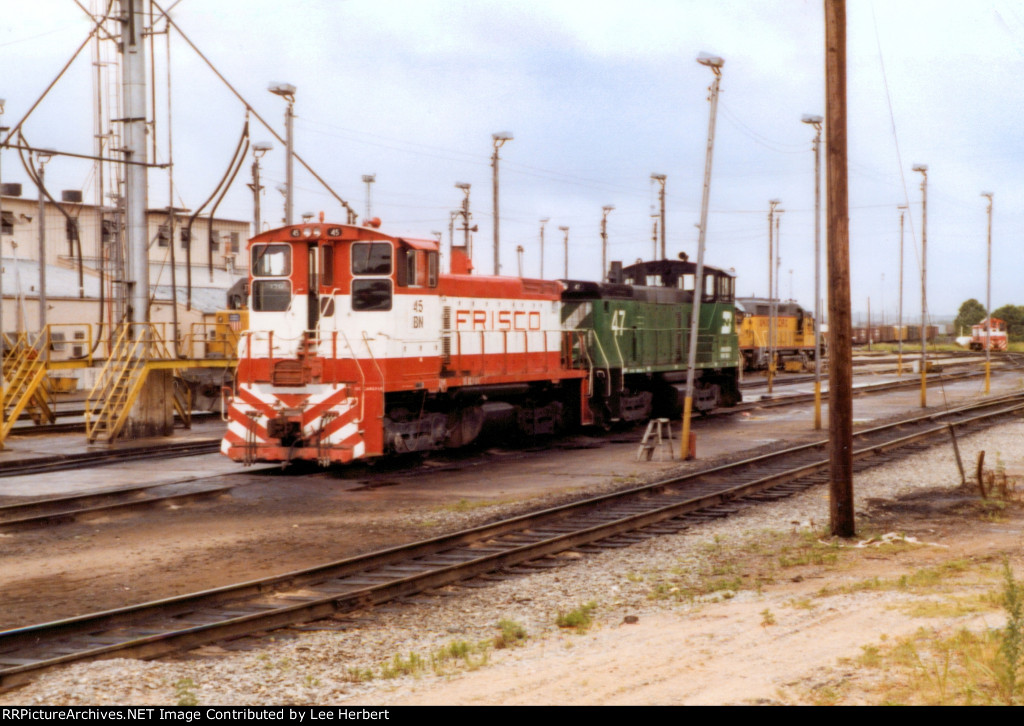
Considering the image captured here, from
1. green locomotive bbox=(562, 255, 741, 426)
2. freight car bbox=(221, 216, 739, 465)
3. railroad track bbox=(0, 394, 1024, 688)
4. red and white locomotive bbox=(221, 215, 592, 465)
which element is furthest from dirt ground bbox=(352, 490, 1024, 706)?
green locomotive bbox=(562, 255, 741, 426)

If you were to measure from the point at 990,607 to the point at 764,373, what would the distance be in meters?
46.6

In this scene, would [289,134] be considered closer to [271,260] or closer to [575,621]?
[271,260]

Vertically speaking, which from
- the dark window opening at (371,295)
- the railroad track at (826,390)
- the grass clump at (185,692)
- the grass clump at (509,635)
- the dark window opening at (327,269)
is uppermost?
the dark window opening at (327,269)

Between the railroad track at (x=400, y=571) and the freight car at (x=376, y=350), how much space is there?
4249mm

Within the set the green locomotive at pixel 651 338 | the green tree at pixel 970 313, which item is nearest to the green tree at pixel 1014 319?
the green tree at pixel 970 313

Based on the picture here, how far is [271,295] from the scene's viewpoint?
56.1 feet

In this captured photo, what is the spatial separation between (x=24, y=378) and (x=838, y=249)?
1857cm

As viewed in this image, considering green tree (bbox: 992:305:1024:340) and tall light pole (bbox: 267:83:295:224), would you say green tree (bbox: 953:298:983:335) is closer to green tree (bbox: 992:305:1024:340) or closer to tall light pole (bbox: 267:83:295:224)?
green tree (bbox: 992:305:1024:340)

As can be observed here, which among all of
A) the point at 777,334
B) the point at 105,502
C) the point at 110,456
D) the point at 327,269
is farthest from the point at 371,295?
the point at 777,334

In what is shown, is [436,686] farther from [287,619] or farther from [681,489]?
[681,489]

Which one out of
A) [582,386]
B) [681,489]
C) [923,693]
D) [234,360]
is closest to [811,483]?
[681,489]

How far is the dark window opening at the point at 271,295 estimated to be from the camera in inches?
669

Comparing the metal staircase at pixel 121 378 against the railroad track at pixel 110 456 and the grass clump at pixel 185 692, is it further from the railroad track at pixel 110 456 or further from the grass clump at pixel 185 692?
the grass clump at pixel 185 692

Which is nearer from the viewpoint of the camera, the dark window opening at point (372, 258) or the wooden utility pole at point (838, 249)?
the wooden utility pole at point (838, 249)
